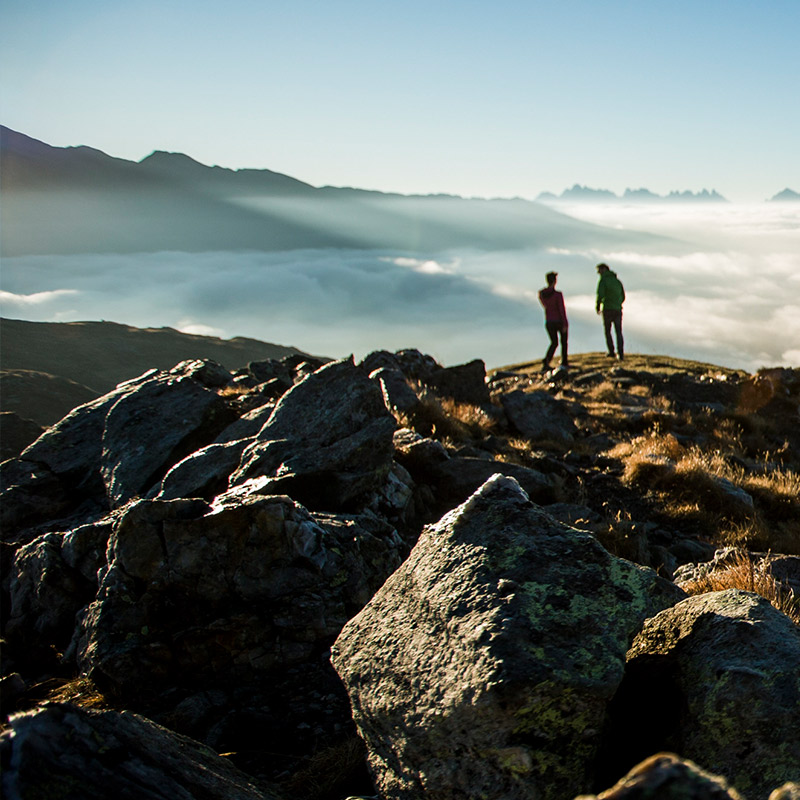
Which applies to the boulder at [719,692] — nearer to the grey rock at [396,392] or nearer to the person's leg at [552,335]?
the grey rock at [396,392]

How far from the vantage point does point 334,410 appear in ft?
32.7

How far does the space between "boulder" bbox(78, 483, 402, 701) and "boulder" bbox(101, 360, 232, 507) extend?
4.21 m

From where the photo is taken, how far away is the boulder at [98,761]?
2.67 metres

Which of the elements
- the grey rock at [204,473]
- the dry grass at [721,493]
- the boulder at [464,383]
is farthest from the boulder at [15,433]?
the dry grass at [721,493]

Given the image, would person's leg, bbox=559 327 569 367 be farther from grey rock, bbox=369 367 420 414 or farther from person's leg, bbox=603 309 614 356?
grey rock, bbox=369 367 420 414

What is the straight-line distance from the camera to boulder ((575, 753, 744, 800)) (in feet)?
6.29

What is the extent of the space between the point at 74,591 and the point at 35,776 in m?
5.03

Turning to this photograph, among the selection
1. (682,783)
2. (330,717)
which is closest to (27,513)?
(330,717)

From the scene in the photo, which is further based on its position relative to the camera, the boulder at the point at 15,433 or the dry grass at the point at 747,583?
the boulder at the point at 15,433

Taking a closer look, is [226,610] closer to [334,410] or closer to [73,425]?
[334,410]

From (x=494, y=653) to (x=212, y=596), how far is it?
359 cm

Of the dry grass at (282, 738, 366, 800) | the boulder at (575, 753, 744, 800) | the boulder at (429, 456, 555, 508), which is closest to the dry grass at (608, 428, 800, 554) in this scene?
the boulder at (429, 456, 555, 508)

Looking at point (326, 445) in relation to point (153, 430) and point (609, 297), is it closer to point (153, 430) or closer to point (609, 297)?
point (153, 430)

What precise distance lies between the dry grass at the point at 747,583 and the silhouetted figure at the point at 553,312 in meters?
20.5
